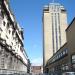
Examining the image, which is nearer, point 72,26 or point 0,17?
point 0,17

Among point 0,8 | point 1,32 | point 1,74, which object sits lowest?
point 1,74

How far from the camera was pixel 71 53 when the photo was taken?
6794 cm

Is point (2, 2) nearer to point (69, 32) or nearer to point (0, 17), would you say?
point (0, 17)

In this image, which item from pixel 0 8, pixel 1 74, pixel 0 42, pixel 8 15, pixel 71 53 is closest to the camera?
pixel 1 74

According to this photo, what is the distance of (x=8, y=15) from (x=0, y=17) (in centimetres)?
973

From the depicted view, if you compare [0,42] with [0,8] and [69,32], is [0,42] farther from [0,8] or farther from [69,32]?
[69,32]

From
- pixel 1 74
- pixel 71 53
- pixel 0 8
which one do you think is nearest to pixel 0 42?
pixel 0 8

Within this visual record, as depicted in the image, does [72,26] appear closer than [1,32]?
No

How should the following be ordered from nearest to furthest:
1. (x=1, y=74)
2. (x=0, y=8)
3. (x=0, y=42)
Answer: (x=1, y=74) < (x=0, y=42) < (x=0, y=8)

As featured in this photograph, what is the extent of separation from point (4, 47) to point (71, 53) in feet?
85.9

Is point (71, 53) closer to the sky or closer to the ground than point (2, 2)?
closer to the ground

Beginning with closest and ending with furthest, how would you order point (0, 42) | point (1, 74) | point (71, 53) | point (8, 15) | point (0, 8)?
point (1, 74) < point (0, 42) < point (0, 8) < point (8, 15) < point (71, 53)

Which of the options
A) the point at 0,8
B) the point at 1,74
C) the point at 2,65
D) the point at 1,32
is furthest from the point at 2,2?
the point at 1,74

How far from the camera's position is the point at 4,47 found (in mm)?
46500
